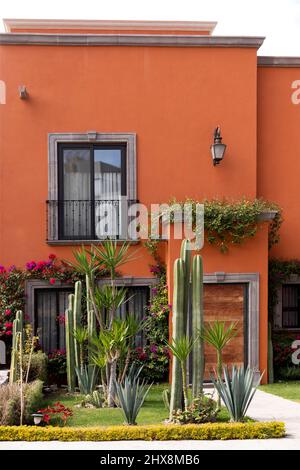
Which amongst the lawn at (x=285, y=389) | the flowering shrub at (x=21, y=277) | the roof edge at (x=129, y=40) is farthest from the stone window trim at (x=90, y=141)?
the lawn at (x=285, y=389)

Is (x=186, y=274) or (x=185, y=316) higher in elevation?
(x=186, y=274)

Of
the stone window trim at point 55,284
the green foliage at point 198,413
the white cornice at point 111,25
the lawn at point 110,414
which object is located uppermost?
the white cornice at point 111,25

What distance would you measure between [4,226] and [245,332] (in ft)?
19.7

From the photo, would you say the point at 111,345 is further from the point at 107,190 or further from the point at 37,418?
the point at 107,190

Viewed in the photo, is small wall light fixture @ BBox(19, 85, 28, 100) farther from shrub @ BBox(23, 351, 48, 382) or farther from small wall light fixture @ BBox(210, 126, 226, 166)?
shrub @ BBox(23, 351, 48, 382)

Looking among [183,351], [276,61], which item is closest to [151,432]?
[183,351]

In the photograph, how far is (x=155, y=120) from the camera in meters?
15.2

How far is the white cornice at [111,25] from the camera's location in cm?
1695

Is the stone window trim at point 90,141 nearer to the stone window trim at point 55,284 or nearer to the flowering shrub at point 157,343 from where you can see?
the stone window trim at point 55,284

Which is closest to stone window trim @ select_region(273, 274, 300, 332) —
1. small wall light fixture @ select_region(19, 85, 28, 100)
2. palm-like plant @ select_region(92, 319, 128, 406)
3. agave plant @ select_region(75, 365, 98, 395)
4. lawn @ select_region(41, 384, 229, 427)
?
lawn @ select_region(41, 384, 229, 427)

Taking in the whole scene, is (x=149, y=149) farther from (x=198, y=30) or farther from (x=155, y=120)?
(x=198, y=30)

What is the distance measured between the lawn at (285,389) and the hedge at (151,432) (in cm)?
334

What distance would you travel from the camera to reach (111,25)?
17.1 meters

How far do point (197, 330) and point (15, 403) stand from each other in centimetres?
288
